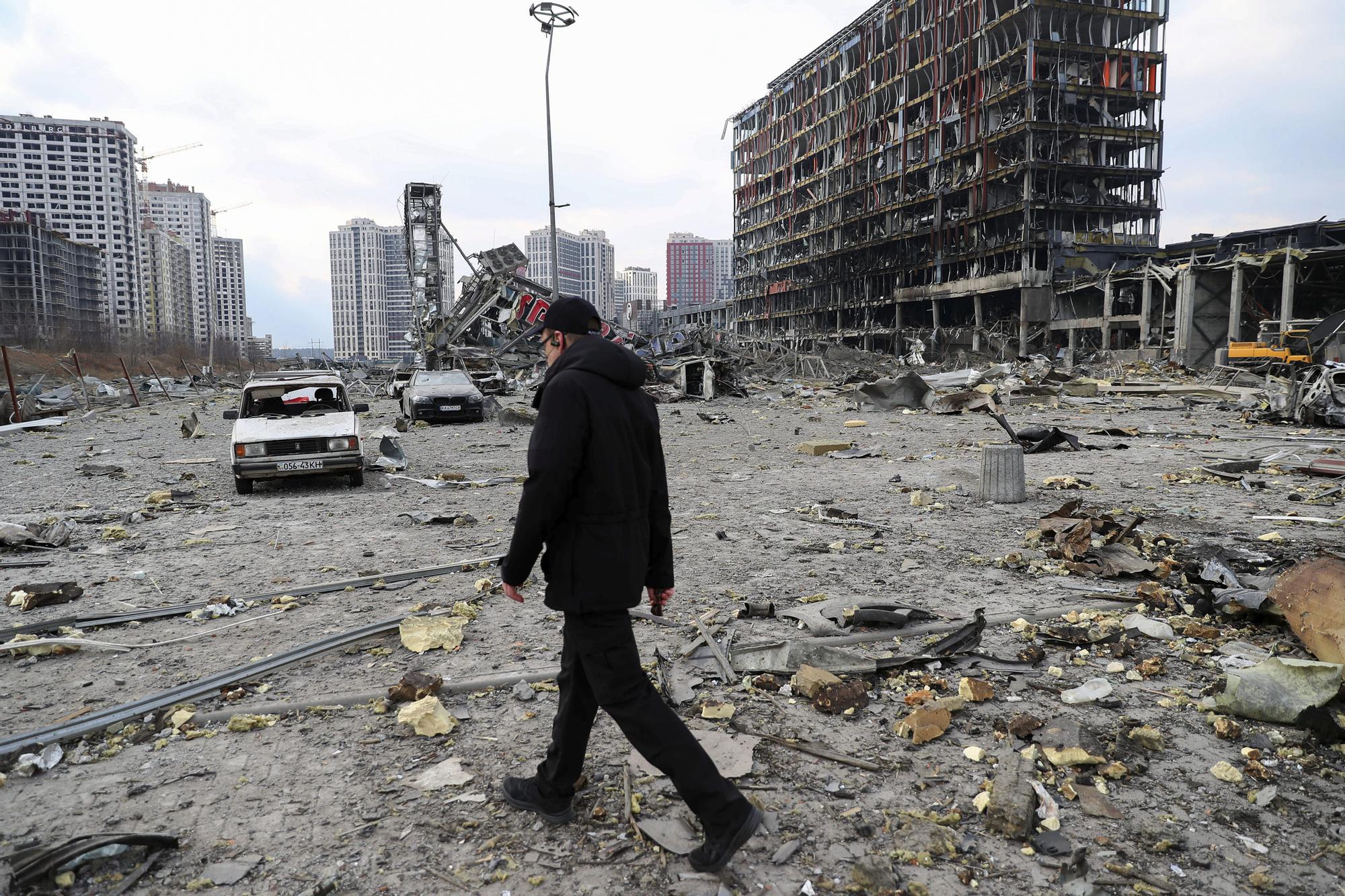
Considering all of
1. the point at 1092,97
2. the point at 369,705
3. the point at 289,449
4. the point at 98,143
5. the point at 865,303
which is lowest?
the point at 369,705

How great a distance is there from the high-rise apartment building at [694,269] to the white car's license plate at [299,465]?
163274 mm

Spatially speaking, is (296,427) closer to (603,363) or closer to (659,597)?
(659,597)

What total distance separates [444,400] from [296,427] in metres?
10.3

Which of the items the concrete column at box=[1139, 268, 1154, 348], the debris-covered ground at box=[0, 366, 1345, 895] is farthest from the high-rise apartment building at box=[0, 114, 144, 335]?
the debris-covered ground at box=[0, 366, 1345, 895]

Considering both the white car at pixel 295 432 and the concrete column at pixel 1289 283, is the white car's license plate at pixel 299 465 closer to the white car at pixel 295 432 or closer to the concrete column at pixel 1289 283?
the white car at pixel 295 432

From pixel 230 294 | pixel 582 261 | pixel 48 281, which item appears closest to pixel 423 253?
pixel 48 281

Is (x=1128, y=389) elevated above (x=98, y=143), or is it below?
below

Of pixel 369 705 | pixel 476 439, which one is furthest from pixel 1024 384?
pixel 369 705

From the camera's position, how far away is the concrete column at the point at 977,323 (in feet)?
165

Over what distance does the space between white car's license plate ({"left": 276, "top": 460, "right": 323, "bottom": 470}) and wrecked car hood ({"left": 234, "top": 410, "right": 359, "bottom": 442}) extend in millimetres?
328

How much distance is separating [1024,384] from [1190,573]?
2217 cm

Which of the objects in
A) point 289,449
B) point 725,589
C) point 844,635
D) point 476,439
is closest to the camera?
point 844,635

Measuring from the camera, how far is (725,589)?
6.07m

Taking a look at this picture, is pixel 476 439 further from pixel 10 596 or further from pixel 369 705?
pixel 369 705
